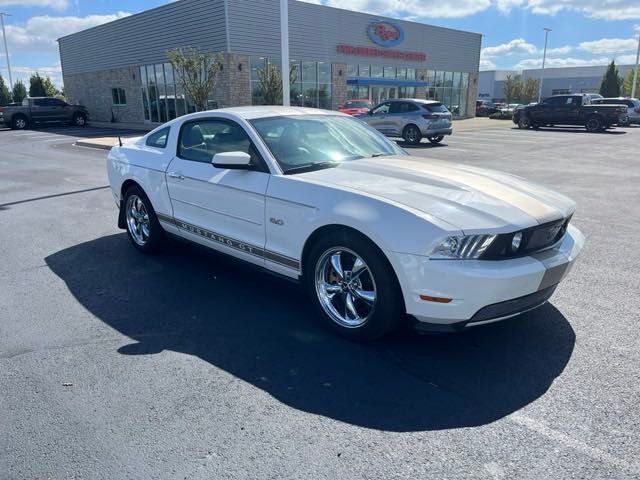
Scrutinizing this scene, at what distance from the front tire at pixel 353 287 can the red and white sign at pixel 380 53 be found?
30011 millimetres

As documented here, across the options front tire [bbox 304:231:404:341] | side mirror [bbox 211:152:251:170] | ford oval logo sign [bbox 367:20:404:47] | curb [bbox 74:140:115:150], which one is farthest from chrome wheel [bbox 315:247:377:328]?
ford oval logo sign [bbox 367:20:404:47]

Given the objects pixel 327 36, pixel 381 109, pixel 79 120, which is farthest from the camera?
pixel 79 120

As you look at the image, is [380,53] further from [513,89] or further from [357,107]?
[513,89]

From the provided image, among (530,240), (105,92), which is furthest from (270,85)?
(530,240)

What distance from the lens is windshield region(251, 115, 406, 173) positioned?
4.20 m

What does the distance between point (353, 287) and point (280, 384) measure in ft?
2.87

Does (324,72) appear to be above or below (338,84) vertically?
above

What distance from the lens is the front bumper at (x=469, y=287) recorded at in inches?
120

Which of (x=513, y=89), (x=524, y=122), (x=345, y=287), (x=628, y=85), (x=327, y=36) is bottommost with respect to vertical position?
(x=524, y=122)

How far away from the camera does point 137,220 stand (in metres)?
5.91

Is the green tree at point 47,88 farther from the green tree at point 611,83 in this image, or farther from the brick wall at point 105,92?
the green tree at point 611,83

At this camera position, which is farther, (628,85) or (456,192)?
(628,85)

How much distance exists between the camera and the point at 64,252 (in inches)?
234

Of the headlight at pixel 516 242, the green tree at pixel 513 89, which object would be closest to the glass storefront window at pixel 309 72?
the headlight at pixel 516 242
